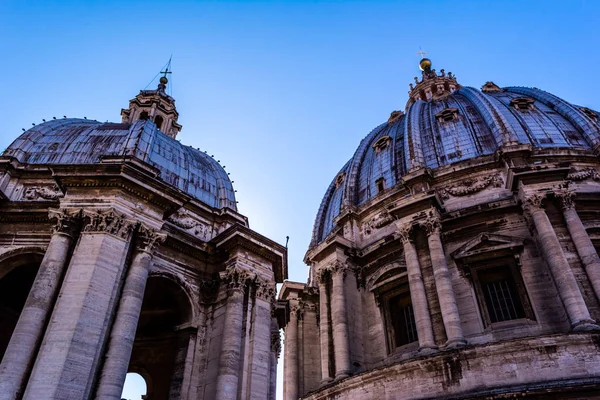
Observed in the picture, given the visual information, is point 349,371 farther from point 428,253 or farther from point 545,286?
point 545,286

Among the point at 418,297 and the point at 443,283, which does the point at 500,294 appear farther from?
the point at 418,297

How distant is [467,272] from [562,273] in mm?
4276

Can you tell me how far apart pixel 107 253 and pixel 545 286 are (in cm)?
1694

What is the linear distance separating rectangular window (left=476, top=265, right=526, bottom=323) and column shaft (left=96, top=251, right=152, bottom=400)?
14439 mm

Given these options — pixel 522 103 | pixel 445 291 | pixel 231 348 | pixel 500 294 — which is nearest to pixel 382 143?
pixel 522 103

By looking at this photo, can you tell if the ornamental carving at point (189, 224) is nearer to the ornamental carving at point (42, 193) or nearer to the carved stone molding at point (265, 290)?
the carved stone molding at point (265, 290)

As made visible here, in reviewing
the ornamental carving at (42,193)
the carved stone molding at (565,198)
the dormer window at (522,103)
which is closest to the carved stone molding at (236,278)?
the ornamental carving at (42,193)

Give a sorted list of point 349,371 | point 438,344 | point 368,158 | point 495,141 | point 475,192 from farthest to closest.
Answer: point 368,158 < point 495,141 < point 475,192 < point 349,371 < point 438,344

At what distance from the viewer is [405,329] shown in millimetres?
21812

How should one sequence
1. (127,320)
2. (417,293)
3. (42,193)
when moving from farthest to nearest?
(417,293) → (42,193) → (127,320)

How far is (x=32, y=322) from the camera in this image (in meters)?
11.6

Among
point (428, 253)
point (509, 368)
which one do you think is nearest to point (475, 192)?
point (428, 253)

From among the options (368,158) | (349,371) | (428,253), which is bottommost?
(349,371)

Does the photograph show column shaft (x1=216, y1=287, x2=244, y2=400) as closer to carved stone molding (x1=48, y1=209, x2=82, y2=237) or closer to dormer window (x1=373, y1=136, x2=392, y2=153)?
carved stone molding (x1=48, y1=209, x2=82, y2=237)
